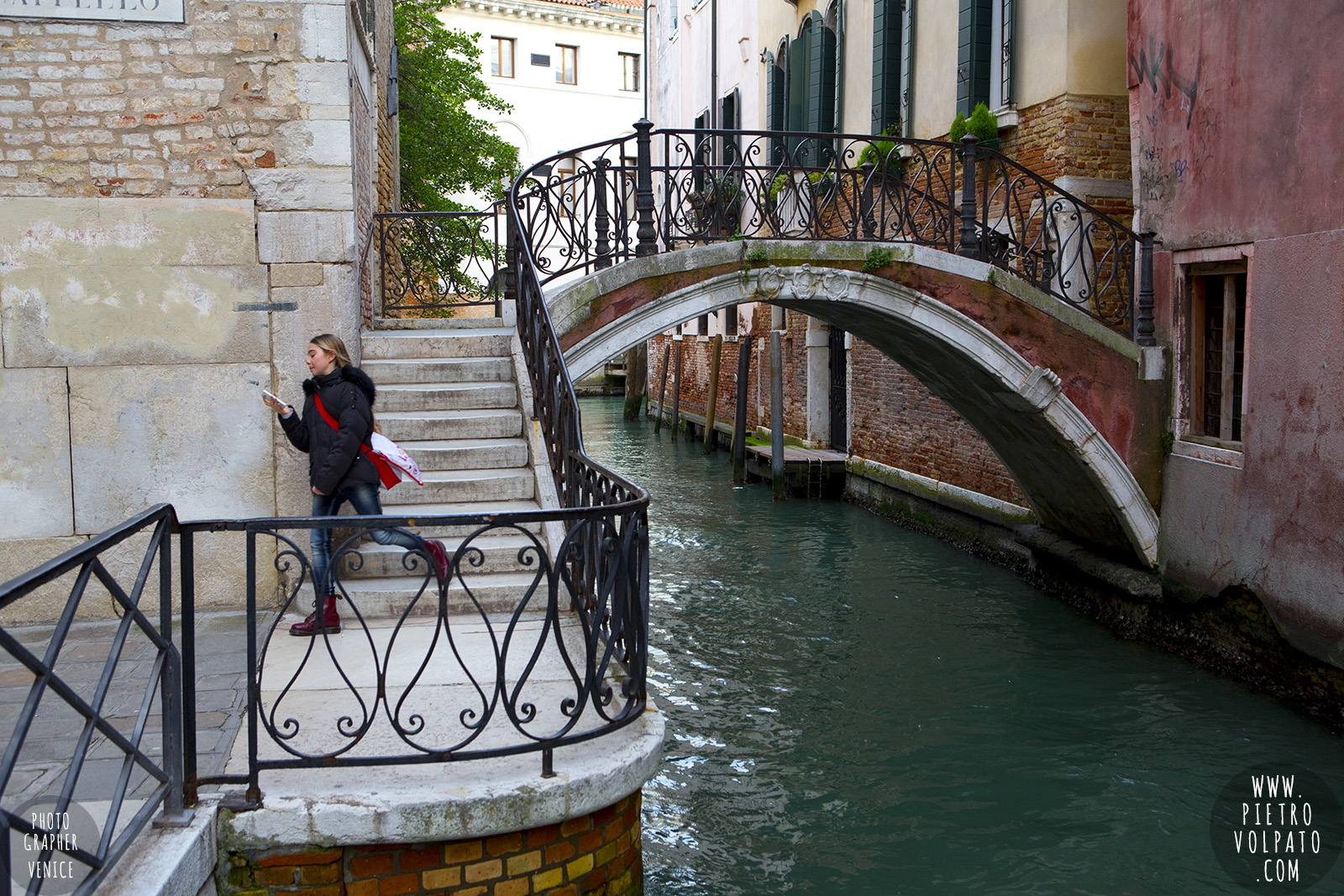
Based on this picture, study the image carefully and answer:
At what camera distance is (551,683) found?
149 inches

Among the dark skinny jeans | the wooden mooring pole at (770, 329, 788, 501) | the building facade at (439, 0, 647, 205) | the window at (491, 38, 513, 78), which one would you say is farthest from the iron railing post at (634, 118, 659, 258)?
the window at (491, 38, 513, 78)

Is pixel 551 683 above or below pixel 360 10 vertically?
below

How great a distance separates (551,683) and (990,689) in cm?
350

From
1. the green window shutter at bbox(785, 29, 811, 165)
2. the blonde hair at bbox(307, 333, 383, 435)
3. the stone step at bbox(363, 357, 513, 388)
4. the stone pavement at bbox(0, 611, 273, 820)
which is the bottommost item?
the stone pavement at bbox(0, 611, 273, 820)

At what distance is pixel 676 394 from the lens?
2039 centimetres

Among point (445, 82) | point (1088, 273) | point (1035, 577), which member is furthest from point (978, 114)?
point (445, 82)

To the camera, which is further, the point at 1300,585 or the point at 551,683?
the point at 1300,585

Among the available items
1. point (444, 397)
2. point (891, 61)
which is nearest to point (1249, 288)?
point (444, 397)

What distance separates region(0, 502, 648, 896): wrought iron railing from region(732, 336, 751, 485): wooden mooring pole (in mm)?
10033

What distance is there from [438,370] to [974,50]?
5.32m

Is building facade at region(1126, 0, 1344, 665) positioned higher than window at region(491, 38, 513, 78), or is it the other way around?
window at region(491, 38, 513, 78)

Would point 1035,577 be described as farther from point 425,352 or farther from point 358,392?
point 358,392

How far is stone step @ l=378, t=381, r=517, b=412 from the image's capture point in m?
6.00

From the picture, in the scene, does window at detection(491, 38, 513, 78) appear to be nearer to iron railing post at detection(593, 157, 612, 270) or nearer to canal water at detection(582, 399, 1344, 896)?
canal water at detection(582, 399, 1344, 896)
